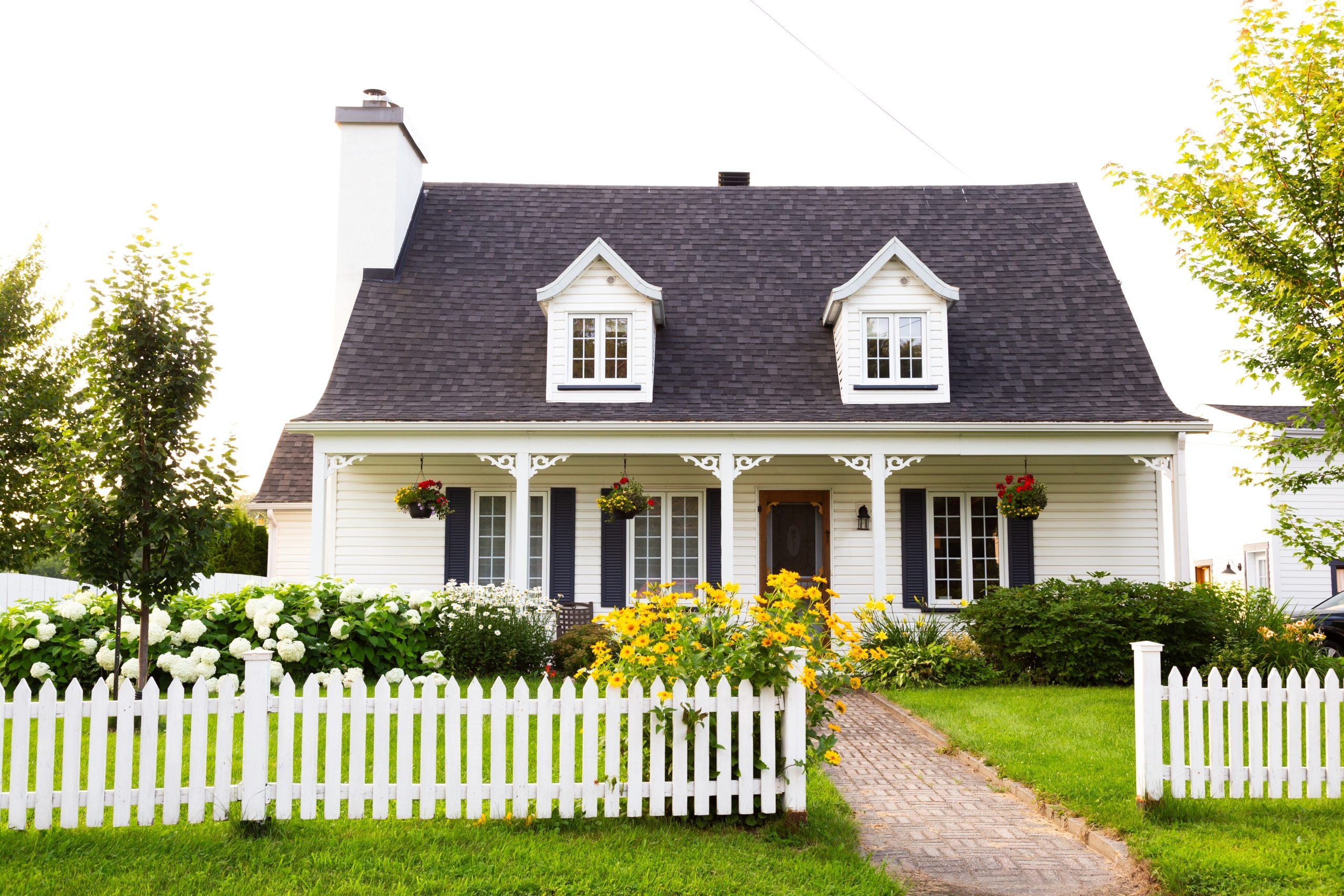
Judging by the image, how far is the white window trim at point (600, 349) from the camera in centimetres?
1405

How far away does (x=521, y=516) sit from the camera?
13.1 m

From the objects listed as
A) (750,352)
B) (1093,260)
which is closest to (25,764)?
(750,352)

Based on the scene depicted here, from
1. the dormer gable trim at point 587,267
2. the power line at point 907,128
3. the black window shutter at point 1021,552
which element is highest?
the power line at point 907,128

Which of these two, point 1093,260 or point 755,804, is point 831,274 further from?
point 755,804

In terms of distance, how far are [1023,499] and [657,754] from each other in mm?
8766

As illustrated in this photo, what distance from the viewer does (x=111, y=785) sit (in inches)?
253

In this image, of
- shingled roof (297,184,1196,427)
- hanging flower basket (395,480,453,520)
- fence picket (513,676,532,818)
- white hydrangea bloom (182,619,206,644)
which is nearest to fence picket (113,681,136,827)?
fence picket (513,676,532,818)

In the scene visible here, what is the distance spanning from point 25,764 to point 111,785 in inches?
52.1

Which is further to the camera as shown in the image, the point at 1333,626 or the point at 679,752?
the point at 1333,626

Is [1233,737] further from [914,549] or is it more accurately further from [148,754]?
[914,549]

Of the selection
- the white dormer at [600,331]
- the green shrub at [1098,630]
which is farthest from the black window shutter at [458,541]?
the green shrub at [1098,630]

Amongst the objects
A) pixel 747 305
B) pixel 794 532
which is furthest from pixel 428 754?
pixel 747 305

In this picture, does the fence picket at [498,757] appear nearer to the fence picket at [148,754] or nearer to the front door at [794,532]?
the fence picket at [148,754]

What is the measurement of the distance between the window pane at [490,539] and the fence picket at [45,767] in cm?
914
